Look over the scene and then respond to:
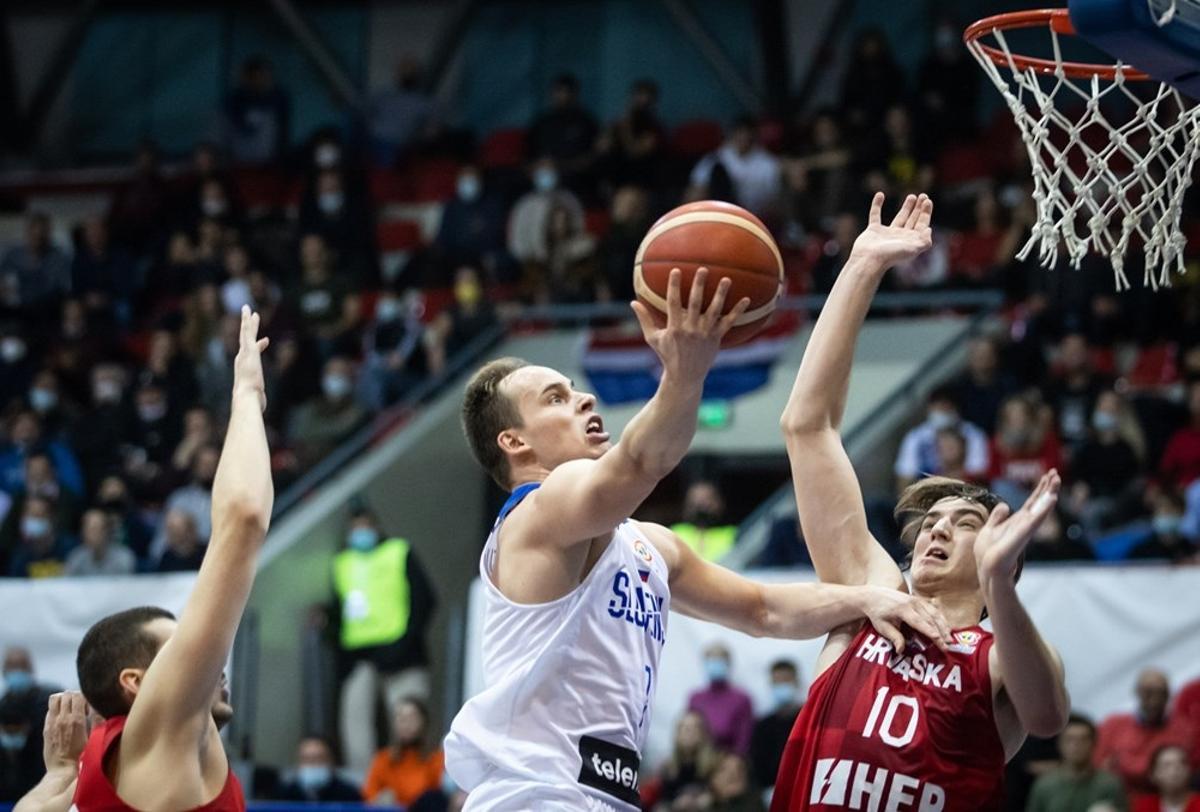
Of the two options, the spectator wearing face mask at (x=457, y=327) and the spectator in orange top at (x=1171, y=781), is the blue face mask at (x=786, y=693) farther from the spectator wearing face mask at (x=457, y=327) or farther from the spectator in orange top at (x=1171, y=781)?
the spectator wearing face mask at (x=457, y=327)

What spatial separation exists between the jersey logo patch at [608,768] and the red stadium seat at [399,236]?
46.0 feet

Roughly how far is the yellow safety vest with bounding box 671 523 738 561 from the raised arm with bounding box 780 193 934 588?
694 centimetres

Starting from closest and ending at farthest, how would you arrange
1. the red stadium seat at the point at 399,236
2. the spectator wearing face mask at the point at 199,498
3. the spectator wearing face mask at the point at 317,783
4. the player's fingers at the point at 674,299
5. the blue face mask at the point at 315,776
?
the player's fingers at the point at 674,299 → the spectator wearing face mask at the point at 317,783 → the blue face mask at the point at 315,776 → the spectator wearing face mask at the point at 199,498 → the red stadium seat at the point at 399,236

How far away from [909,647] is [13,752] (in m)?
6.46

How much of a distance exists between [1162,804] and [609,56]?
12.4m

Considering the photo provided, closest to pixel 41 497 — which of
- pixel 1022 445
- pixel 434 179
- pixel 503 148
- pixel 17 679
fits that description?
pixel 17 679

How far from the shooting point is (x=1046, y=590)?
10398mm

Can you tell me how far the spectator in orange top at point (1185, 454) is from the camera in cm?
1188

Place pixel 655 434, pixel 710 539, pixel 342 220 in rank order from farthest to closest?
pixel 342 220 → pixel 710 539 → pixel 655 434

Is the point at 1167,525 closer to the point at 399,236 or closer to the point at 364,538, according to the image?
the point at 364,538

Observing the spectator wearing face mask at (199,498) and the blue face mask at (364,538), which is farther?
the spectator wearing face mask at (199,498)

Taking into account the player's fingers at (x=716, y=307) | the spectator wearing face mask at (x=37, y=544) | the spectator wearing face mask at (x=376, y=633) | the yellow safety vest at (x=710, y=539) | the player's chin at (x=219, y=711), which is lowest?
the spectator wearing face mask at (x=376, y=633)

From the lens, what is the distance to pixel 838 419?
17.5 ft

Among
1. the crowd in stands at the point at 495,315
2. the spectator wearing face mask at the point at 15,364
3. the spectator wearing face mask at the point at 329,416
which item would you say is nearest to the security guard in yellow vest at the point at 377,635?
the crowd in stands at the point at 495,315
